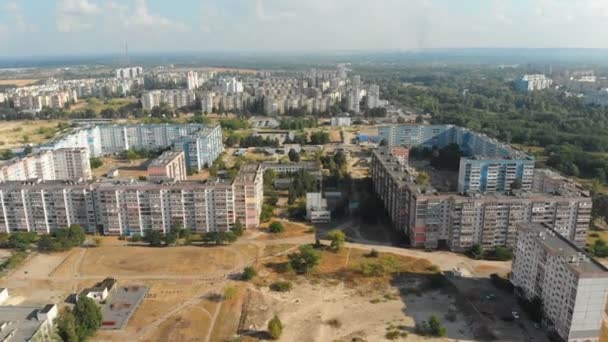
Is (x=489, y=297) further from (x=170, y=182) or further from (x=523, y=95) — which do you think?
(x=523, y=95)

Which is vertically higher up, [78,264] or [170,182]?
[170,182]

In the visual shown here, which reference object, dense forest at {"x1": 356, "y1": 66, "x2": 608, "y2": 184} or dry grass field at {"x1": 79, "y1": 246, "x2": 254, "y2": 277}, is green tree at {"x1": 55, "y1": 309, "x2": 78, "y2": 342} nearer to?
dry grass field at {"x1": 79, "y1": 246, "x2": 254, "y2": 277}

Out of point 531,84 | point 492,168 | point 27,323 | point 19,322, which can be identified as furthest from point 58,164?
point 531,84

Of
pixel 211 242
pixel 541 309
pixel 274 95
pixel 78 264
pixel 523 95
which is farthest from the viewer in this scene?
pixel 523 95

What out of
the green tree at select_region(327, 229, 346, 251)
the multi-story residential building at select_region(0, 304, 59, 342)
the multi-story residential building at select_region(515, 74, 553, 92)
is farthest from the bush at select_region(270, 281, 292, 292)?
the multi-story residential building at select_region(515, 74, 553, 92)

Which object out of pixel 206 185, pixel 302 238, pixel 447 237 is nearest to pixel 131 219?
pixel 206 185

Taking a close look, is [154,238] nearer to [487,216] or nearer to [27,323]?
[27,323]
